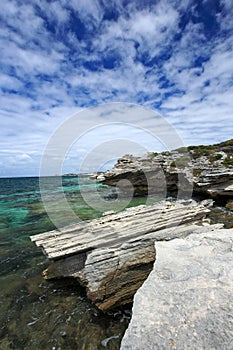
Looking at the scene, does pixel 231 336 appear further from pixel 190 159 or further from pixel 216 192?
pixel 190 159

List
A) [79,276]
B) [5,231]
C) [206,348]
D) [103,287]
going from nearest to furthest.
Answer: [206,348]
[103,287]
[79,276]
[5,231]

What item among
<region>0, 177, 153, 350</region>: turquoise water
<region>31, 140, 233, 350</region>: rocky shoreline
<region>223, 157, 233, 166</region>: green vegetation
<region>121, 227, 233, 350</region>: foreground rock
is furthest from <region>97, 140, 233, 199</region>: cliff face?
<region>0, 177, 153, 350</region>: turquoise water

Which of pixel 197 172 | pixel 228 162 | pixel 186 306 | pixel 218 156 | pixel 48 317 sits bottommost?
pixel 48 317

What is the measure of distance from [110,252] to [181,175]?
23.5m

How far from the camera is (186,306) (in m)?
3.22

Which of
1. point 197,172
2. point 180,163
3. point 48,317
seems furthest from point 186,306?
point 180,163

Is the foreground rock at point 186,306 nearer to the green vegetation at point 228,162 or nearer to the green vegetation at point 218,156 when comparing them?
the green vegetation at point 228,162

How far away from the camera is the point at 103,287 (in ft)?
20.2

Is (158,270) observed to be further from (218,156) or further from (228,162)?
(218,156)

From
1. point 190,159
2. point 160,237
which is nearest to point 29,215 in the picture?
point 160,237

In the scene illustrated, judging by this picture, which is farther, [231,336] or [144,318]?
[144,318]

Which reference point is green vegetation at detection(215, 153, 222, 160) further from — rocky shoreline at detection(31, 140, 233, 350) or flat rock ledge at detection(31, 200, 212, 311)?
flat rock ledge at detection(31, 200, 212, 311)

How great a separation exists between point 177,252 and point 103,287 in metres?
2.81

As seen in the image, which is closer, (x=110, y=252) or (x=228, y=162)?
(x=110, y=252)
